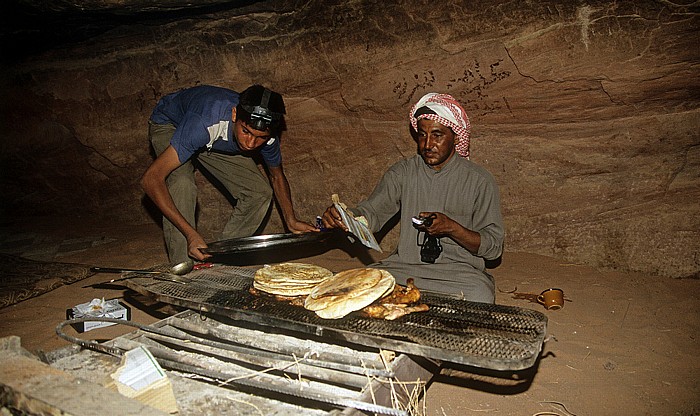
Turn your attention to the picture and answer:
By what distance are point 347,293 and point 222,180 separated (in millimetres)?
2658

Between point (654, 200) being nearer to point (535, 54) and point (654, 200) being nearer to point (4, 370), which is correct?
A: point (535, 54)

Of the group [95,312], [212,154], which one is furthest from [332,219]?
[95,312]

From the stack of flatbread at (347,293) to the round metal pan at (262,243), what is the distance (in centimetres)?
60

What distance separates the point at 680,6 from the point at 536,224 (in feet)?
7.03

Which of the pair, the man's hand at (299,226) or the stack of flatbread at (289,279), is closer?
the stack of flatbread at (289,279)

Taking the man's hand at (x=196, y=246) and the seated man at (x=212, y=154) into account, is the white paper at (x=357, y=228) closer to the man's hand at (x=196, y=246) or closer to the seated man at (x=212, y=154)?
the seated man at (x=212, y=154)

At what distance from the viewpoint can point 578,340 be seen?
11.1 ft

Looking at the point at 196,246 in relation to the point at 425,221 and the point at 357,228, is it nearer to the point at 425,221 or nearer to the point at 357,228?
the point at 357,228

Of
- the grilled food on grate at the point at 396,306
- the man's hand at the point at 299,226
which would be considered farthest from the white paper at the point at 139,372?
the man's hand at the point at 299,226

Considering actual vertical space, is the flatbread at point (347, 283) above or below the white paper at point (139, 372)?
above

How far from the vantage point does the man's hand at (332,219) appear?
3428 millimetres

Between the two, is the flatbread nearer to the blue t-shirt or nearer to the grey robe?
the grey robe

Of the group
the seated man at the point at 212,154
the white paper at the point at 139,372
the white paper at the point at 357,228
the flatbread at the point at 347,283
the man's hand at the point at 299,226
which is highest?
the seated man at the point at 212,154

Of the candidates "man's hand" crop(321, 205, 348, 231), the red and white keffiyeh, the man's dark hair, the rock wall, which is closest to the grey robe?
the red and white keffiyeh
